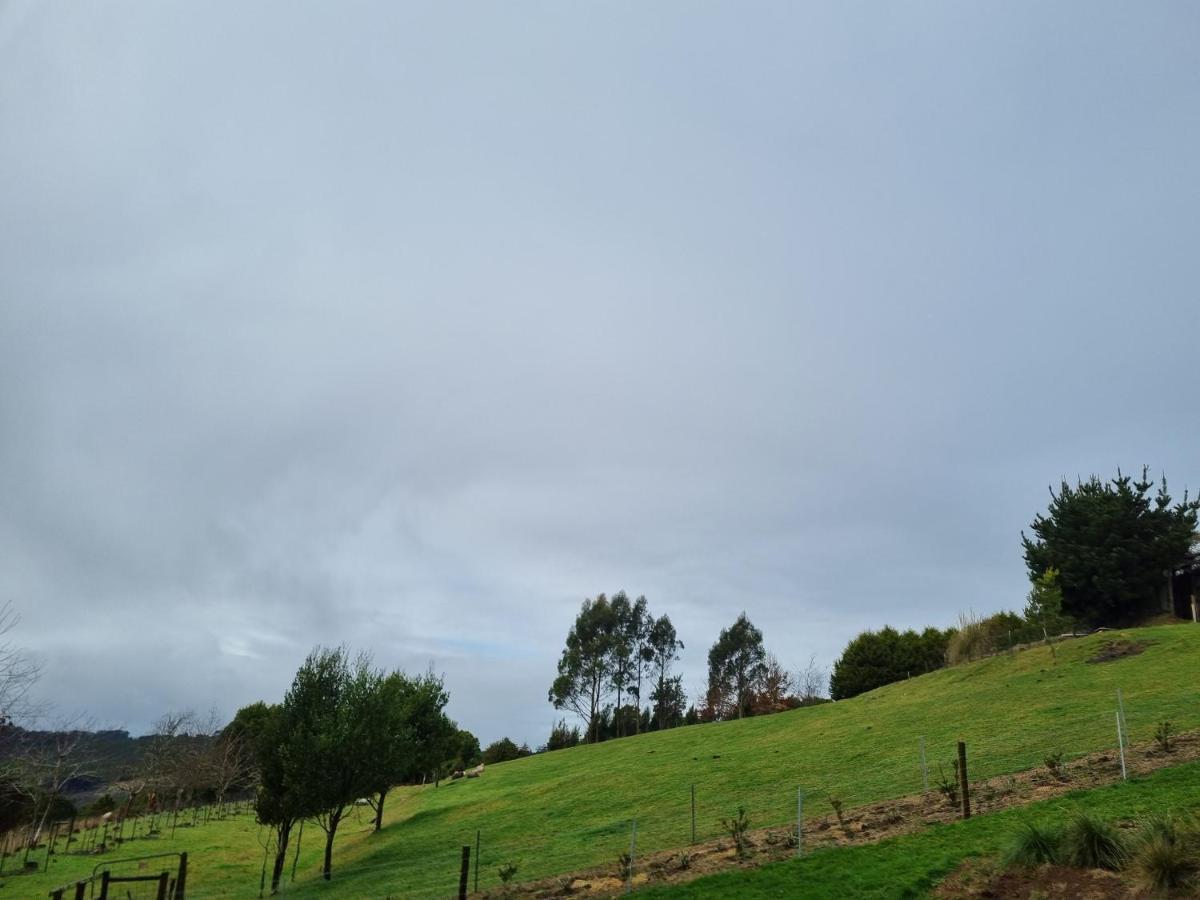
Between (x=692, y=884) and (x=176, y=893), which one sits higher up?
(x=692, y=884)

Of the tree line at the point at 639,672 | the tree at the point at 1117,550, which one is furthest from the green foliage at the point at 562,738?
the tree at the point at 1117,550

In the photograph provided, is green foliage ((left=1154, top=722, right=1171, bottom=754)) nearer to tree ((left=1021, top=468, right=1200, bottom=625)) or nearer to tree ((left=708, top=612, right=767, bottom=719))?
tree ((left=1021, top=468, right=1200, bottom=625))

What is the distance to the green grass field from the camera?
86.2 feet

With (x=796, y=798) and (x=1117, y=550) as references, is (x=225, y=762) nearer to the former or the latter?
(x=796, y=798)

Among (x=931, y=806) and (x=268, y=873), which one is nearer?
(x=931, y=806)


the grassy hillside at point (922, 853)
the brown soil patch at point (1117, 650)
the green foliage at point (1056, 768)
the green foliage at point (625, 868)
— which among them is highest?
the brown soil patch at point (1117, 650)

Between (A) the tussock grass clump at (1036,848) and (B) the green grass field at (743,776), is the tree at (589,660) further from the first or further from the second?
(A) the tussock grass clump at (1036,848)

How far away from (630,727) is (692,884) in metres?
88.1

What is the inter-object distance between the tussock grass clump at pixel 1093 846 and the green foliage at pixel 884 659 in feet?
198

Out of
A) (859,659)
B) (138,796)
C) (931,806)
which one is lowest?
(138,796)

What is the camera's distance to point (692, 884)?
17781 millimetres

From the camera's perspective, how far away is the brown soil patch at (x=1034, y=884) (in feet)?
40.2

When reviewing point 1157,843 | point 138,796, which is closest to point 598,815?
point 1157,843

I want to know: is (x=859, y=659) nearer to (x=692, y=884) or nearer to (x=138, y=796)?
(x=692, y=884)
